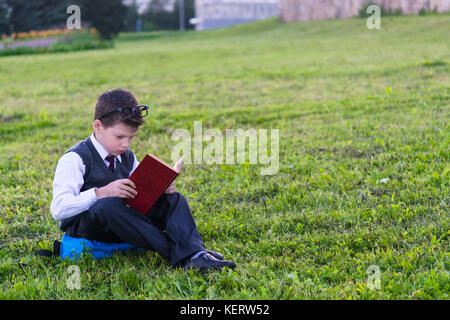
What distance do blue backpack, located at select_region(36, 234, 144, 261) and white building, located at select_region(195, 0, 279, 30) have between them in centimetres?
4563

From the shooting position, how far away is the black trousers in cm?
299

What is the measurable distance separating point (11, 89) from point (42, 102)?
6.79 feet

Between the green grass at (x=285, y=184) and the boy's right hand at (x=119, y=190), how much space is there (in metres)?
0.46

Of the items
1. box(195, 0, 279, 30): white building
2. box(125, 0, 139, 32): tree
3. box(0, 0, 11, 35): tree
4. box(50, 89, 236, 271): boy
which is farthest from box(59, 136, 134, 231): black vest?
box(195, 0, 279, 30): white building

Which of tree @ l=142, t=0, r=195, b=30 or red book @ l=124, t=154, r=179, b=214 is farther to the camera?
tree @ l=142, t=0, r=195, b=30

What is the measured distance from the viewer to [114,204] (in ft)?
9.79

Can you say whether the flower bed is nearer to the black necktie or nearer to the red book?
the black necktie

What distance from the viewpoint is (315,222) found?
3738 millimetres

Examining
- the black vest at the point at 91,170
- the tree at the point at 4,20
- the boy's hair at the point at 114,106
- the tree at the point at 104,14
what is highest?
the tree at the point at 104,14

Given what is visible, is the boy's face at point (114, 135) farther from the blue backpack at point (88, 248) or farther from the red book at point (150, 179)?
the blue backpack at point (88, 248)

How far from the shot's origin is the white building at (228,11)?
48.0 m

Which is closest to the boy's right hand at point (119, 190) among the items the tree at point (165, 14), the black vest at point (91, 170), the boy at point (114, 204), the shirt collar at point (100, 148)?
the boy at point (114, 204)

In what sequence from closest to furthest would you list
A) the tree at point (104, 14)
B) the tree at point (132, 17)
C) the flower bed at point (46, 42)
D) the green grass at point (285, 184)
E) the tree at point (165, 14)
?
the green grass at point (285, 184) → the flower bed at point (46, 42) → the tree at point (104, 14) → the tree at point (132, 17) → the tree at point (165, 14)

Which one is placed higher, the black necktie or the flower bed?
the flower bed
